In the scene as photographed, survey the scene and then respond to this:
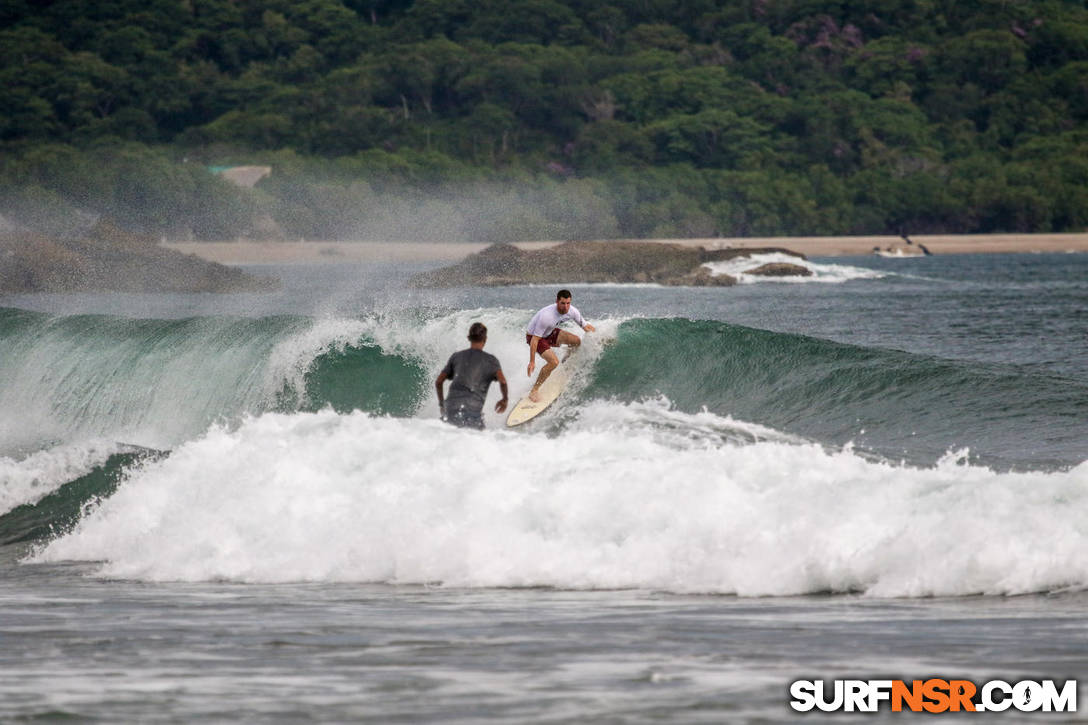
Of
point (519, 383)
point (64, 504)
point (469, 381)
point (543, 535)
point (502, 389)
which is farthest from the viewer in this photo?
point (519, 383)

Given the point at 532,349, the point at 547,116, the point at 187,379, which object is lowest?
the point at 532,349

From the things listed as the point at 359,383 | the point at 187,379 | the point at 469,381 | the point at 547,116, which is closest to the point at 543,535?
the point at 469,381

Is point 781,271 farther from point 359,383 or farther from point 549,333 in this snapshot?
point 549,333

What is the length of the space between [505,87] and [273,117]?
17682 millimetres

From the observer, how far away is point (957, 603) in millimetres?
10062

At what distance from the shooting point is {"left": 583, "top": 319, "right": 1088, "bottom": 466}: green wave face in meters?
17.8

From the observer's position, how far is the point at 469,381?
14891 mm

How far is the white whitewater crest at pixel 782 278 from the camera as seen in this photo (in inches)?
2643

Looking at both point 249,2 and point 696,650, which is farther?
point 249,2

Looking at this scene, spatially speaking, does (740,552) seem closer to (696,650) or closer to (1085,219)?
(696,650)

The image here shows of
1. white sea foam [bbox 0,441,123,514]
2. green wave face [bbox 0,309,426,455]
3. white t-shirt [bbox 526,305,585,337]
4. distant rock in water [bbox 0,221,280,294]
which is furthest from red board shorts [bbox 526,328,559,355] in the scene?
distant rock in water [bbox 0,221,280,294]

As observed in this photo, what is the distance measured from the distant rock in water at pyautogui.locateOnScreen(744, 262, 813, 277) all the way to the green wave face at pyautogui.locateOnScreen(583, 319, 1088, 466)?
46.5 meters

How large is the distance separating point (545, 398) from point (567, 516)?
646 cm

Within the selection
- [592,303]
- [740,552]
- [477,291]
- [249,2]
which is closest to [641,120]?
[249,2]
